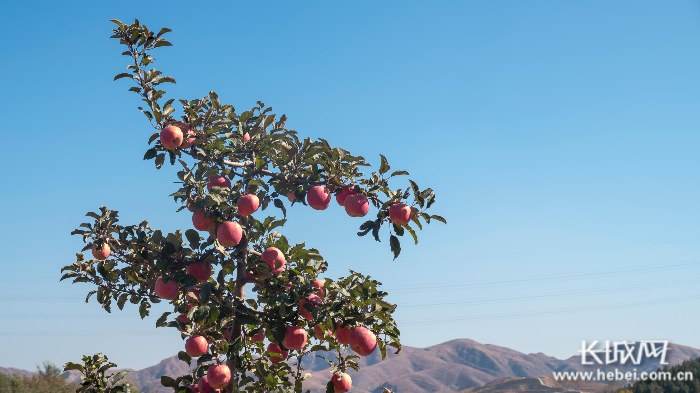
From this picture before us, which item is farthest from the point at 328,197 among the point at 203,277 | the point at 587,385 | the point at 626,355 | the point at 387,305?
the point at 587,385

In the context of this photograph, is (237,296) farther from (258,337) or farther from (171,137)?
(171,137)

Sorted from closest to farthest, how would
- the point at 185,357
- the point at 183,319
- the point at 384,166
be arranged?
the point at 384,166
the point at 183,319
the point at 185,357

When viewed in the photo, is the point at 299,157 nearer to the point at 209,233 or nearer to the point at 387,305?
the point at 209,233

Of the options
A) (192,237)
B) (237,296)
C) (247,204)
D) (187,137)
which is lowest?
(237,296)

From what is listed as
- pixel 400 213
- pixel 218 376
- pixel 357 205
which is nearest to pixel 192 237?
pixel 218 376

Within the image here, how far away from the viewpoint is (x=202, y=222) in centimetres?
576

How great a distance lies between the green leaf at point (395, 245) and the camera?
5254 millimetres

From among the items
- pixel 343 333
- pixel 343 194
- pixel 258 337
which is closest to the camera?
pixel 343 333

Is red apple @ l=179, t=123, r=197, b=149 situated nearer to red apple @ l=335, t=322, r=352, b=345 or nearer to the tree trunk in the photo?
the tree trunk

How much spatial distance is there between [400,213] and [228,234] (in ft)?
6.03

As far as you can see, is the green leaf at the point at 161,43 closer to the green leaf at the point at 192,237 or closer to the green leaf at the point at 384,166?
the green leaf at the point at 192,237

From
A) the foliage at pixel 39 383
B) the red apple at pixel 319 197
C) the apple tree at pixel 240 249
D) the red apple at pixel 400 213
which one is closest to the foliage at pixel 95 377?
the apple tree at pixel 240 249

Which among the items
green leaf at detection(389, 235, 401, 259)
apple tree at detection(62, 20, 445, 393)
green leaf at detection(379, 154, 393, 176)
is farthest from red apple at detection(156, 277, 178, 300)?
green leaf at detection(379, 154, 393, 176)

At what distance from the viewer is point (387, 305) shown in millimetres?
5418
